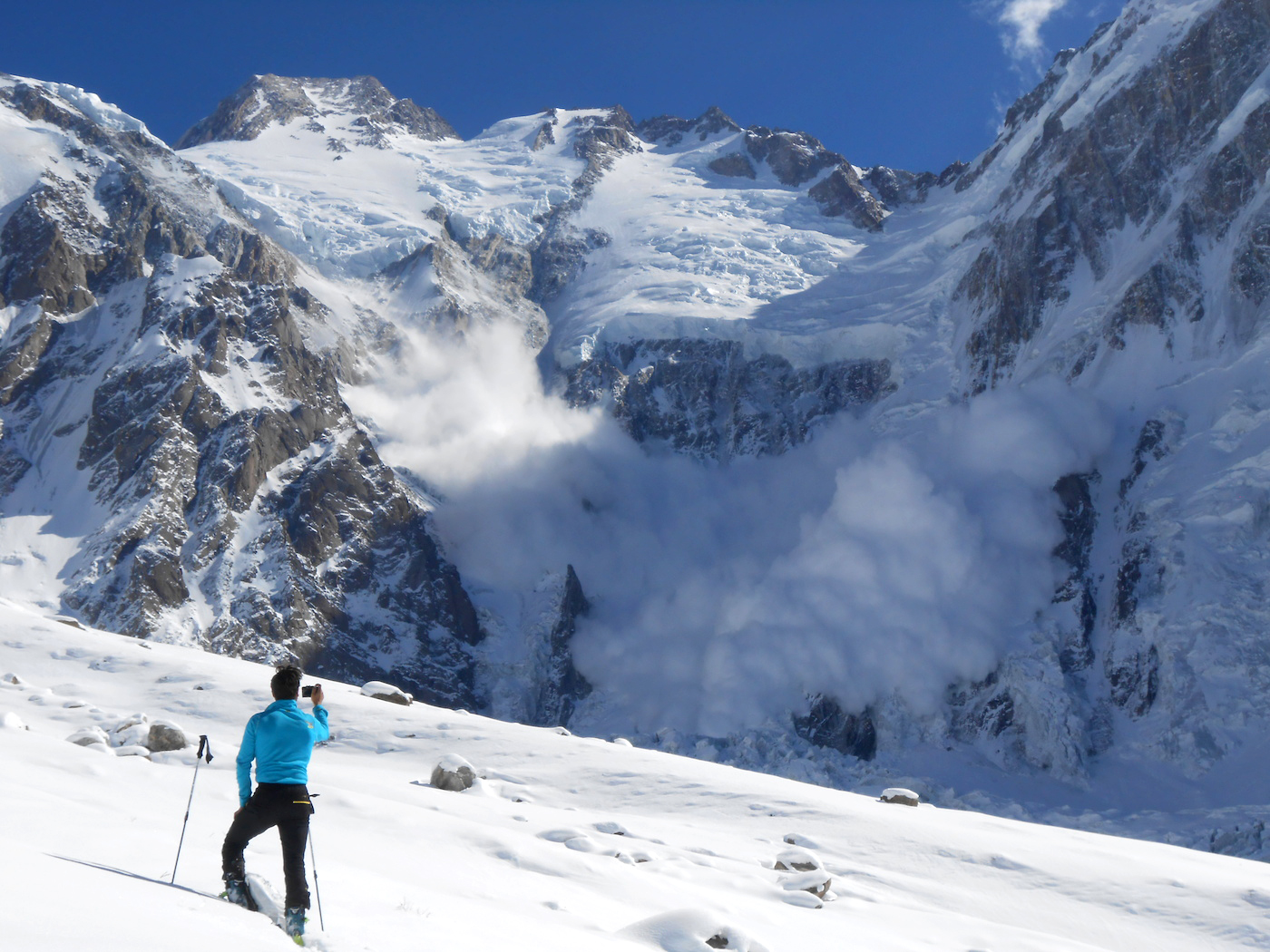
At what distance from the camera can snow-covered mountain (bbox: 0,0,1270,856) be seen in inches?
3991

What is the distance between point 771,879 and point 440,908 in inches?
413

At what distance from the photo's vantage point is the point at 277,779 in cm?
1080

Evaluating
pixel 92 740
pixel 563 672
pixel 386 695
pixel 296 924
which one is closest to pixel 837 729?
pixel 563 672

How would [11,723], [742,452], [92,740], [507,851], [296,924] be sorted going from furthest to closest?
[742,452] → [11,723] → [92,740] → [507,851] → [296,924]

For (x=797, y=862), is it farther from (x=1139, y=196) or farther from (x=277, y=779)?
(x=1139, y=196)

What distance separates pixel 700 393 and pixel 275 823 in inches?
6699

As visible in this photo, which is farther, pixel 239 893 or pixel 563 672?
pixel 563 672

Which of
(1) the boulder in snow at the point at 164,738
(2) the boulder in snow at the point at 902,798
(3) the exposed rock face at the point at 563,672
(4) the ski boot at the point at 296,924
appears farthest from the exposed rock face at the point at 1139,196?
(4) the ski boot at the point at 296,924

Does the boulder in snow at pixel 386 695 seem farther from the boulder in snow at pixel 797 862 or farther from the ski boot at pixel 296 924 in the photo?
the ski boot at pixel 296 924

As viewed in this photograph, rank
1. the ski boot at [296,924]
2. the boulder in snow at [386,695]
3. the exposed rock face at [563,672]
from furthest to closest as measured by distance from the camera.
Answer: the exposed rock face at [563,672]
the boulder in snow at [386,695]
the ski boot at [296,924]

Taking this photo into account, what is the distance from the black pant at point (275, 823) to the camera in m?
10.3

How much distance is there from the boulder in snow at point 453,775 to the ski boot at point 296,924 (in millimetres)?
16388

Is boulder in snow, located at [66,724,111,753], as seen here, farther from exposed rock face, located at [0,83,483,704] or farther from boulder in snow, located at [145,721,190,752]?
exposed rock face, located at [0,83,483,704]

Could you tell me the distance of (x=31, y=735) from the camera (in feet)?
68.8
